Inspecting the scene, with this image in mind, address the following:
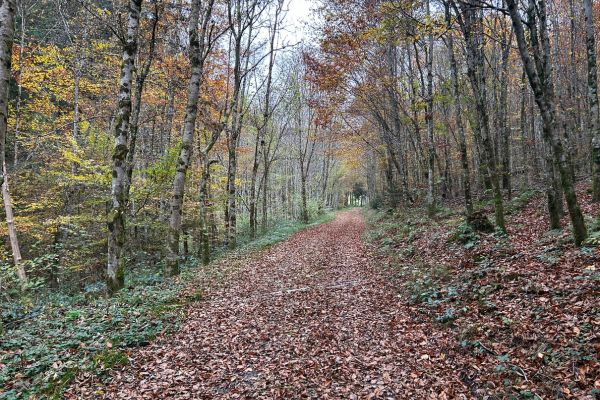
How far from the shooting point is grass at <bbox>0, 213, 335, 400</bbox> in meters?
4.65

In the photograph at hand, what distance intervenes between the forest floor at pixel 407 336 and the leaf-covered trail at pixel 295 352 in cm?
2

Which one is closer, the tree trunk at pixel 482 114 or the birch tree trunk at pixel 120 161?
the birch tree trunk at pixel 120 161

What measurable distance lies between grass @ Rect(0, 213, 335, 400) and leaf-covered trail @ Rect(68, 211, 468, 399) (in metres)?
0.32

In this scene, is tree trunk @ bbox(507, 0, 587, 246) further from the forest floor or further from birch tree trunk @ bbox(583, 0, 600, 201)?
birch tree trunk @ bbox(583, 0, 600, 201)

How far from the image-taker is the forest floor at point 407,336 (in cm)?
430

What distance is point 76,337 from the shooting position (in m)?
5.75

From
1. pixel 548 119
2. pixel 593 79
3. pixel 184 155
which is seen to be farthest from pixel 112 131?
pixel 593 79

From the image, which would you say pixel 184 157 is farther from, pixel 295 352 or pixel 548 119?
pixel 548 119

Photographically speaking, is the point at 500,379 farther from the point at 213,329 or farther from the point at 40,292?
the point at 40,292

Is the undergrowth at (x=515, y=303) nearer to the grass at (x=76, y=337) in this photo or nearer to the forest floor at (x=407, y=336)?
the forest floor at (x=407, y=336)

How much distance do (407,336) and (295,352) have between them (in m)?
2.01

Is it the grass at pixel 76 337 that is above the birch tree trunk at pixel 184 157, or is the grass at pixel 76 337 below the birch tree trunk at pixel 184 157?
below

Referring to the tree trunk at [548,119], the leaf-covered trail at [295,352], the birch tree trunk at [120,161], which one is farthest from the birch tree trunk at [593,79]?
the birch tree trunk at [120,161]

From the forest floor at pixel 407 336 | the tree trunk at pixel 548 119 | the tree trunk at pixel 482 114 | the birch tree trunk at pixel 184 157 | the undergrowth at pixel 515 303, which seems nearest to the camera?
the undergrowth at pixel 515 303
